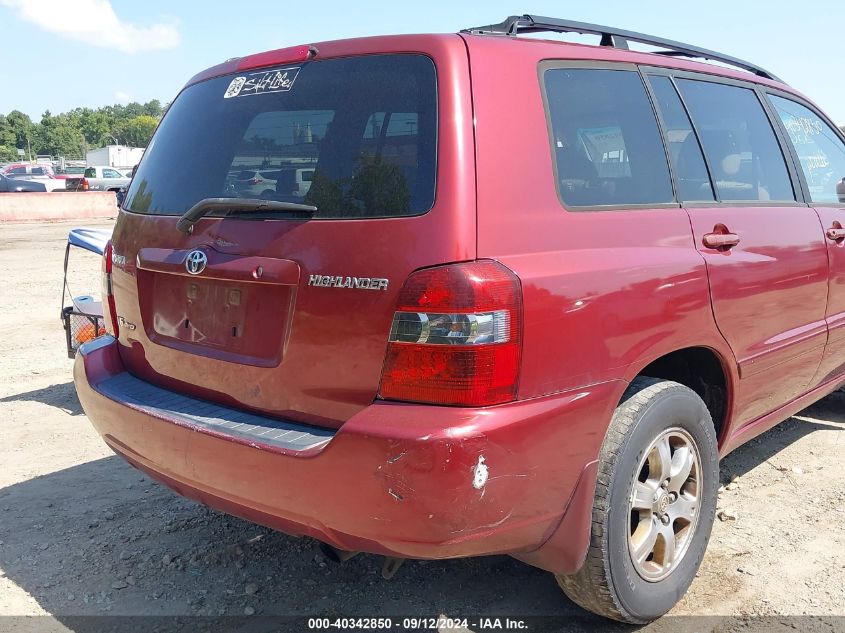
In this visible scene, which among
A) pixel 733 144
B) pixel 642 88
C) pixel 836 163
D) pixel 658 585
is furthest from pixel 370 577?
pixel 836 163

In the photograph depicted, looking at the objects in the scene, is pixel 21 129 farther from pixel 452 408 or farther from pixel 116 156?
pixel 452 408

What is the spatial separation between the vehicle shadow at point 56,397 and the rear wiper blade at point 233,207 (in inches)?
124

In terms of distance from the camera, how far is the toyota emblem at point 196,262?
242 cm

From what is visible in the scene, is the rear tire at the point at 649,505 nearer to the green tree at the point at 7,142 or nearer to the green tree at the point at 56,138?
the green tree at the point at 7,142

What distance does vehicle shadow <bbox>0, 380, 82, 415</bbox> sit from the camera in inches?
205

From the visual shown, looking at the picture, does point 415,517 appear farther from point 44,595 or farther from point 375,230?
point 44,595

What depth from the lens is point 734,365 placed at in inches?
114

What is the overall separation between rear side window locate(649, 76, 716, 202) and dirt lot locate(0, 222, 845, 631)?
1.51 metres

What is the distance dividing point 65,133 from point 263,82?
436 feet

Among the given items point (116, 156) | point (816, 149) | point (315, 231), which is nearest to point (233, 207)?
point (315, 231)

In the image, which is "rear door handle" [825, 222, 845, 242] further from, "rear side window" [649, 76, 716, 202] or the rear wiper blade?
the rear wiper blade

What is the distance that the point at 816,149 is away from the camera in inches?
157

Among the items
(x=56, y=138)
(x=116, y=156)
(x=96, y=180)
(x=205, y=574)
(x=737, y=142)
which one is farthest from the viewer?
(x=56, y=138)

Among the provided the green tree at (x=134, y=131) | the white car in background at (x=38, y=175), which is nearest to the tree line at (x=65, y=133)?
the green tree at (x=134, y=131)
